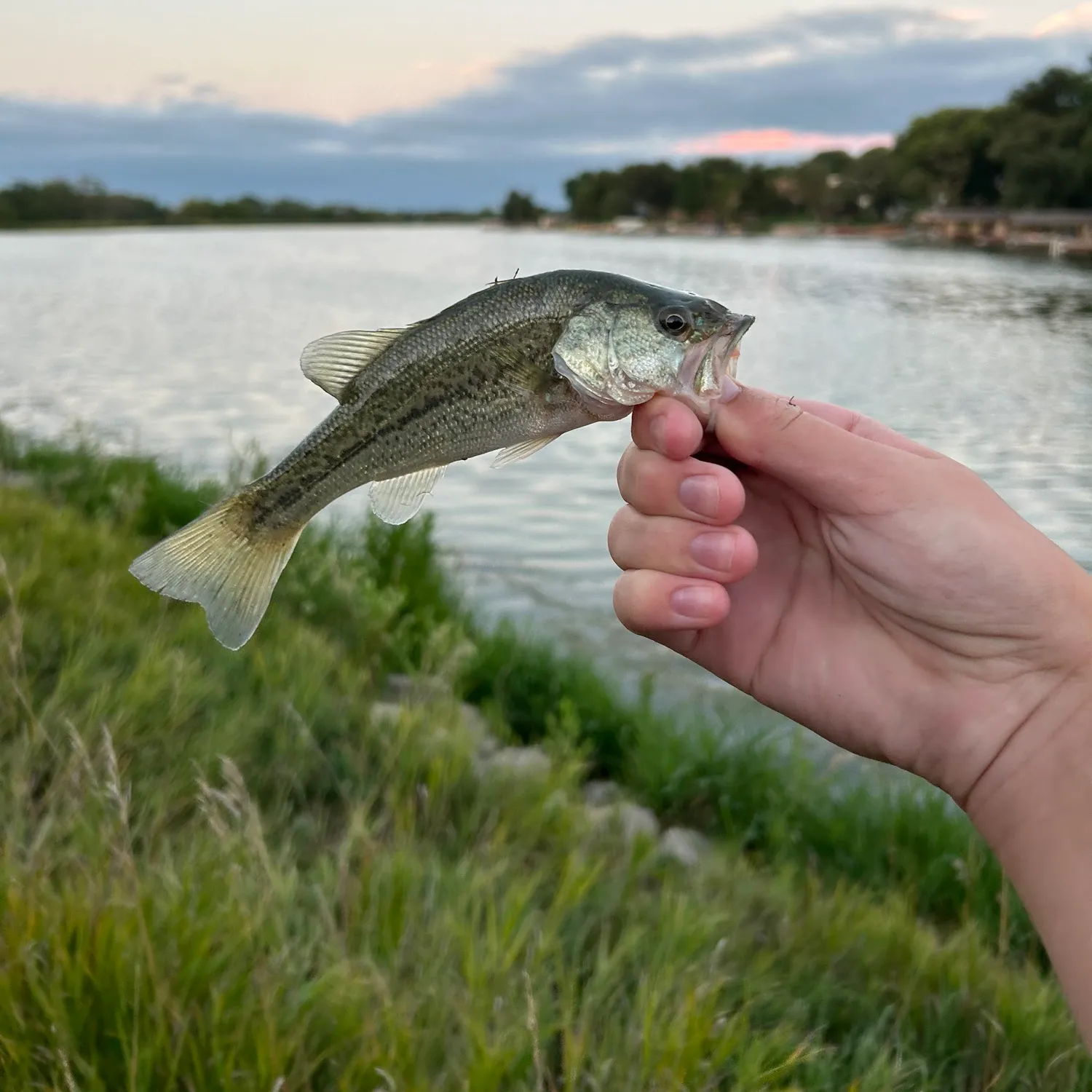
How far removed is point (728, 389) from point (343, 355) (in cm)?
110

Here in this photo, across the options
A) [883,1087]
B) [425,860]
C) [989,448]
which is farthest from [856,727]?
[989,448]

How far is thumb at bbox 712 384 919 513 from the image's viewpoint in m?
2.86

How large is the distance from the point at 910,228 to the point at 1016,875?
13086cm

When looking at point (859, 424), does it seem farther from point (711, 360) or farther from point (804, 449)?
point (711, 360)

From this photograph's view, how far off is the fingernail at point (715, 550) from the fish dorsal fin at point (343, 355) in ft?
3.76

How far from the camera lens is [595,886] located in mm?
4730

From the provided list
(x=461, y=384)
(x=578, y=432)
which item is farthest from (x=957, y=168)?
(x=461, y=384)

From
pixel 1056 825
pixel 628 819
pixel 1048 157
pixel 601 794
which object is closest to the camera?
pixel 1056 825

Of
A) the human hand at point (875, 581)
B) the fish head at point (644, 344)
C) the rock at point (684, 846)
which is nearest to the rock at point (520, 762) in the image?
the rock at point (684, 846)

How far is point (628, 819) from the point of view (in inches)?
247

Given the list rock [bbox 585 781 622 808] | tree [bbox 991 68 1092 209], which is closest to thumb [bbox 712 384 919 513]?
rock [bbox 585 781 622 808]

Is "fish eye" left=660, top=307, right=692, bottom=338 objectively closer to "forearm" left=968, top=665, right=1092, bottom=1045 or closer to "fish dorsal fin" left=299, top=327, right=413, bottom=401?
"fish dorsal fin" left=299, top=327, right=413, bottom=401

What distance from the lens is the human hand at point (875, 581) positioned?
9.66 feet

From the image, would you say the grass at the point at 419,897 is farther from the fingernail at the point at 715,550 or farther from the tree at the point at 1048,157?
the tree at the point at 1048,157
